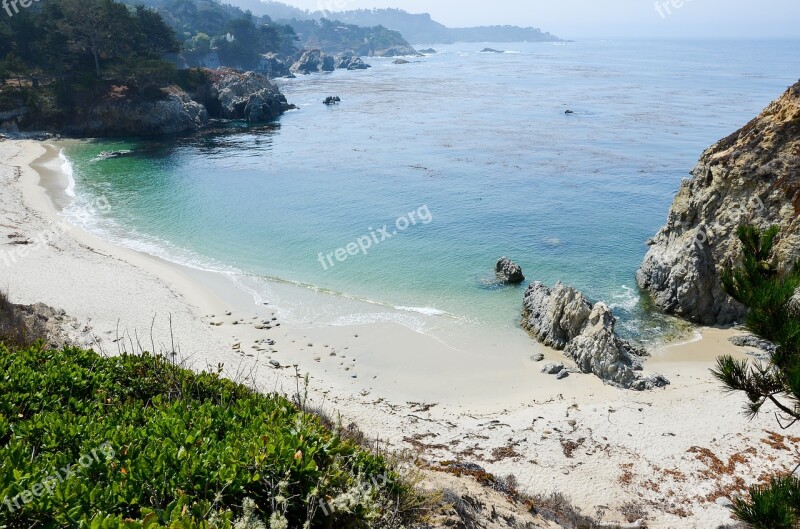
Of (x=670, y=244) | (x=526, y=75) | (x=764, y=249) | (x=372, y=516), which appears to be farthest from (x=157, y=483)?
(x=526, y=75)

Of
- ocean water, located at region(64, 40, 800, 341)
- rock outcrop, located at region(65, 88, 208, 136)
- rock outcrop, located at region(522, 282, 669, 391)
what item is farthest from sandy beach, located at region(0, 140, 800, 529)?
rock outcrop, located at region(65, 88, 208, 136)

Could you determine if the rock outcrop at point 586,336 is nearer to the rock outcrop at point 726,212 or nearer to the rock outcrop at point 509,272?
the rock outcrop at point 509,272

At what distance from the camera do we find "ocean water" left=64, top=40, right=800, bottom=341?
1061 inches

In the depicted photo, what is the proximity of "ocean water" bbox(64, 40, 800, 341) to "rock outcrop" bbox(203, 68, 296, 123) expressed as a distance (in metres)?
3.73

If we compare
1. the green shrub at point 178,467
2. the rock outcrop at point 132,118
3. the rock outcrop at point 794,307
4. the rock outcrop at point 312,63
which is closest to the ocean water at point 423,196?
the rock outcrop at point 132,118

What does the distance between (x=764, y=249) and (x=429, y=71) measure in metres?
149

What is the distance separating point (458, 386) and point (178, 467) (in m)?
12.9

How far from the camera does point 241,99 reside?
7550 cm

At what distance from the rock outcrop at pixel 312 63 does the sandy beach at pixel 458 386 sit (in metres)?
140

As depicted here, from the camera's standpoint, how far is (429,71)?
14688cm

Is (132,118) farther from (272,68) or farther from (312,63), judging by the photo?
(312,63)

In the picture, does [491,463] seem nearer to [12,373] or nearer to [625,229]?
[12,373]

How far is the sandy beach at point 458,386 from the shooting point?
43.5 feet

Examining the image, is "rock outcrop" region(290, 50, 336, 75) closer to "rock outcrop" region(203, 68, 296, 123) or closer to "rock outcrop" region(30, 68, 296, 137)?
"rock outcrop" region(203, 68, 296, 123)
